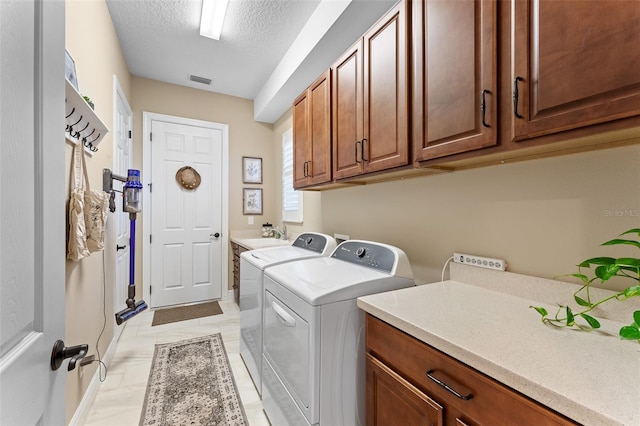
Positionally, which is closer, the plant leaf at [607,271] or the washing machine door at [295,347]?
the plant leaf at [607,271]

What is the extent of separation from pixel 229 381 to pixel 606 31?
2.55 m

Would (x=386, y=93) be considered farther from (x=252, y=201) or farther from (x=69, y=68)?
(x=252, y=201)

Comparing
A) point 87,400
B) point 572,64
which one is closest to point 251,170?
point 87,400

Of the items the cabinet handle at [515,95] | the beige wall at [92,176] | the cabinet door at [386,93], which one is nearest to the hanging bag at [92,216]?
the beige wall at [92,176]

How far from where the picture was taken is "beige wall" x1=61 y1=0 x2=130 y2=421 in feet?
4.77

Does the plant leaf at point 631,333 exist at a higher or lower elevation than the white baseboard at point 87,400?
higher

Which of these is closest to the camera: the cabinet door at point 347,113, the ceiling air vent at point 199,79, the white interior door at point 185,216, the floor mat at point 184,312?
the cabinet door at point 347,113

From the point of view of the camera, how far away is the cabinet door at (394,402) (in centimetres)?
82

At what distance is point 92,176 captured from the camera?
1.78 metres

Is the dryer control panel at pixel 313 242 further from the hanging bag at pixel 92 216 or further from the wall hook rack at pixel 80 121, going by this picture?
the wall hook rack at pixel 80 121

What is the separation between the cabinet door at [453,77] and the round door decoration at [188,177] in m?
3.10

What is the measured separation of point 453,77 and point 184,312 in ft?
11.6

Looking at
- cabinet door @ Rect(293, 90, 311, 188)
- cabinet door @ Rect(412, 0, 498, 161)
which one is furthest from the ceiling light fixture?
cabinet door @ Rect(412, 0, 498, 161)

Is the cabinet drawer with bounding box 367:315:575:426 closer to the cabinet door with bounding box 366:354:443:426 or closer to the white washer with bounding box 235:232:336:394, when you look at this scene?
the cabinet door with bounding box 366:354:443:426
